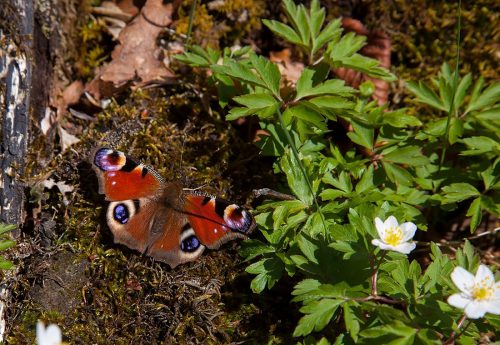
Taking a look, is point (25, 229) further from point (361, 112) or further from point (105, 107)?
point (361, 112)

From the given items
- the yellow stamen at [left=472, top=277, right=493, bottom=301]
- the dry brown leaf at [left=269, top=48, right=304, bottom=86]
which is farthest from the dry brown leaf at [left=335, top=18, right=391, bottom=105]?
the yellow stamen at [left=472, top=277, right=493, bottom=301]

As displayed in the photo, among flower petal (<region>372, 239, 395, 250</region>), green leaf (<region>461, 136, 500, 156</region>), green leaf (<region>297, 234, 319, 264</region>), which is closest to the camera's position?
flower petal (<region>372, 239, 395, 250</region>)

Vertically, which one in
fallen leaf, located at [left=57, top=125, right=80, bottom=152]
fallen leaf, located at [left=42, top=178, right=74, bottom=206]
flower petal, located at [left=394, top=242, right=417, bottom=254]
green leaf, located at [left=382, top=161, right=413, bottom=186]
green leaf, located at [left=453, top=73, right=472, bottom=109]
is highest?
green leaf, located at [left=453, top=73, right=472, bottom=109]

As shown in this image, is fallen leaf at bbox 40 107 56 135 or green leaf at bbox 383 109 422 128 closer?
green leaf at bbox 383 109 422 128

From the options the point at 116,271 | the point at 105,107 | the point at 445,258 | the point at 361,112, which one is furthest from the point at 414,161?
the point at 105,107

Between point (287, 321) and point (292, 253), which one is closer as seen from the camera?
point (292, 253)

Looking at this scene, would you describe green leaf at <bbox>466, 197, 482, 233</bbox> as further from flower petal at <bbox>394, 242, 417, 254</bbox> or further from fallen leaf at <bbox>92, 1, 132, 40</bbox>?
fallen leaf at <bbox>92, 1, 132, 40</bbox>

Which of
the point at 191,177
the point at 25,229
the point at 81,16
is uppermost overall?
the point at 81,16

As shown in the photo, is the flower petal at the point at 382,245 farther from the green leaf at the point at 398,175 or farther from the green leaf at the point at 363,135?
the green leaf at the point at 363,135
